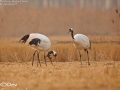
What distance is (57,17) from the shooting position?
7.56 meters

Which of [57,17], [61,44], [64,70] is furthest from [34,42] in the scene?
[57,17]

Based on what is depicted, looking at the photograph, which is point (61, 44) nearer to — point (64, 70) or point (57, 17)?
point (57, 17)

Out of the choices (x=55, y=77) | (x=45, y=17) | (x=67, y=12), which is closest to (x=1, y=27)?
(x=45, y=17)

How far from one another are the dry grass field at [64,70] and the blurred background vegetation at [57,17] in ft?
1.12

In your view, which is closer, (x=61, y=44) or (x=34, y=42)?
(x=34, y=42)

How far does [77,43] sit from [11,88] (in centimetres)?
206

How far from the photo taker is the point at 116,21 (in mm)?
6645

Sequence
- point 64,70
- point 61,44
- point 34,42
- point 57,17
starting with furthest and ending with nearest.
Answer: point 57,17
point 61,44
point 34,42
point 64,70

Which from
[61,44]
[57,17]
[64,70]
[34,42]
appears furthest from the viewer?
[57,17]

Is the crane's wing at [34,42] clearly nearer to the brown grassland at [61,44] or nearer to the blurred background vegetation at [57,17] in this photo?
the brown grassland at [61,44]

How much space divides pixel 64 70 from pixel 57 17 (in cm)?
303

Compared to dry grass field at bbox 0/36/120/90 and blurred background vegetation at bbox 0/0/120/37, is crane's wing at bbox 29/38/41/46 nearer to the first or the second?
dry grass field at bbox 0/36/120/90

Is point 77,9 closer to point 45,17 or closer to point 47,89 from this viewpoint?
point 45,17

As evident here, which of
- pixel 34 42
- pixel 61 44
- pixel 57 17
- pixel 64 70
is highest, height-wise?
pixel 57 17
